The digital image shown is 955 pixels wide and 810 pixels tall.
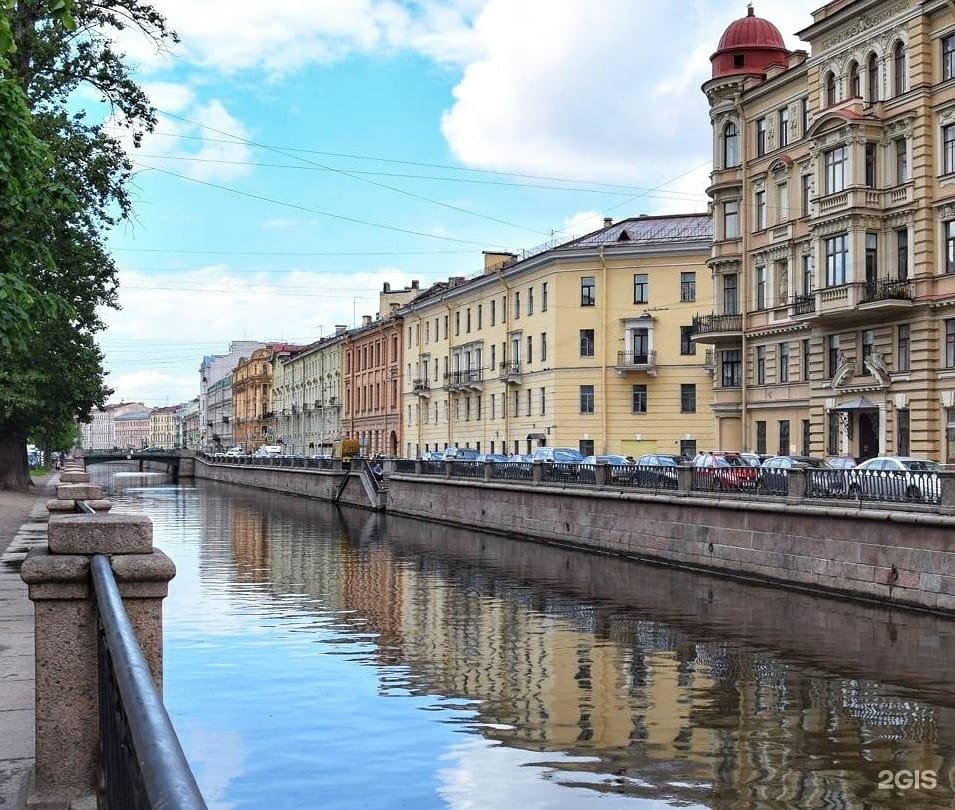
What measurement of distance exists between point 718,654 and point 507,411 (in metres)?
48.9

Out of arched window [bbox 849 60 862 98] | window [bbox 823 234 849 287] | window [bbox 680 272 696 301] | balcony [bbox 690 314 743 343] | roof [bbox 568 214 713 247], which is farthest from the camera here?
roof [bbox 568 214 713 247]

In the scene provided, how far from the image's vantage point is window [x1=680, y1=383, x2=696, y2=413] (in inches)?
2333

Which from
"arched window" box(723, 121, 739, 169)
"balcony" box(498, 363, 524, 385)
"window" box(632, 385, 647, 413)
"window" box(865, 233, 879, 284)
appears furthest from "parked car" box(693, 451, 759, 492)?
"balcony" box(498, 363, 524, 385)

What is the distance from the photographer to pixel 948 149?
3462 centimetres

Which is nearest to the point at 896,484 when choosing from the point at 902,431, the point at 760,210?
the point at 902,431

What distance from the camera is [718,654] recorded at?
17734mm

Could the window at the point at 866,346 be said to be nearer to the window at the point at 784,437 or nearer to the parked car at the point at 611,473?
the window at the point at 784,437

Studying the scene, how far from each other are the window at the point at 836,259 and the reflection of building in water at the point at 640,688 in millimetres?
14643

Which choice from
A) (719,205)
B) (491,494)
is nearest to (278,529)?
(491,494)

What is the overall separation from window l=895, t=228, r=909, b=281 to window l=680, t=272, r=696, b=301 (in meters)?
22.4

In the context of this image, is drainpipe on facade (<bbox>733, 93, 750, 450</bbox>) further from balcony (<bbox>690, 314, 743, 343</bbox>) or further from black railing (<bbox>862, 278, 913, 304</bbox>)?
black railing (<bbox>862, 278, 913, 304</bbox>)

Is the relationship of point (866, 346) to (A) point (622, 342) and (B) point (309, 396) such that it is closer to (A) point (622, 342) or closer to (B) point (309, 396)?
(A) point (622, 342)

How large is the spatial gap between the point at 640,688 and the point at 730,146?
1415 inches

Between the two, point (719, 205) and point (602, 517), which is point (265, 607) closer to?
point (602, 517)
